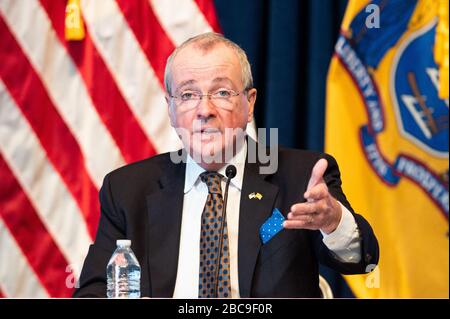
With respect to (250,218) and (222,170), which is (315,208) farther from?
(222,170)

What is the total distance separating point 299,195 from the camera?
2816 millimetres

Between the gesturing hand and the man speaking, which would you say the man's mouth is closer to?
the man speaking

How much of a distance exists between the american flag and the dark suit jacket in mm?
1420

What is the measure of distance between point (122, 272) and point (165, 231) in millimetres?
276

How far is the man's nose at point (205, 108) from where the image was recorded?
281cm

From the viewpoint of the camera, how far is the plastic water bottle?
8.16 feet

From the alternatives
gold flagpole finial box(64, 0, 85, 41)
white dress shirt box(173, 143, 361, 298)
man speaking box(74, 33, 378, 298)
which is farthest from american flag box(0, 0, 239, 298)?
white dress shirt box(173, 143, 361, 298)

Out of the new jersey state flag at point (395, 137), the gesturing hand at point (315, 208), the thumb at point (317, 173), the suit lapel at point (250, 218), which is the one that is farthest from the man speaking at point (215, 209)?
the new jersey state flag at point (395, 137)

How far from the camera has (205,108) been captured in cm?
281

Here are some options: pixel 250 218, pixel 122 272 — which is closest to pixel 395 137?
pixel 250 218

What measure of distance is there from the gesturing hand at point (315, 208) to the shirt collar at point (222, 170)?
2.00 feet

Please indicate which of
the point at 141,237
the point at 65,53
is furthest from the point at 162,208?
the point at 65,53

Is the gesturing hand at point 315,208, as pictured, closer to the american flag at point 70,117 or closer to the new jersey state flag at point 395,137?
the new jersey state flag at point 395,137

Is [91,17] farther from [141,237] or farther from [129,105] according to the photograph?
[141,237]
